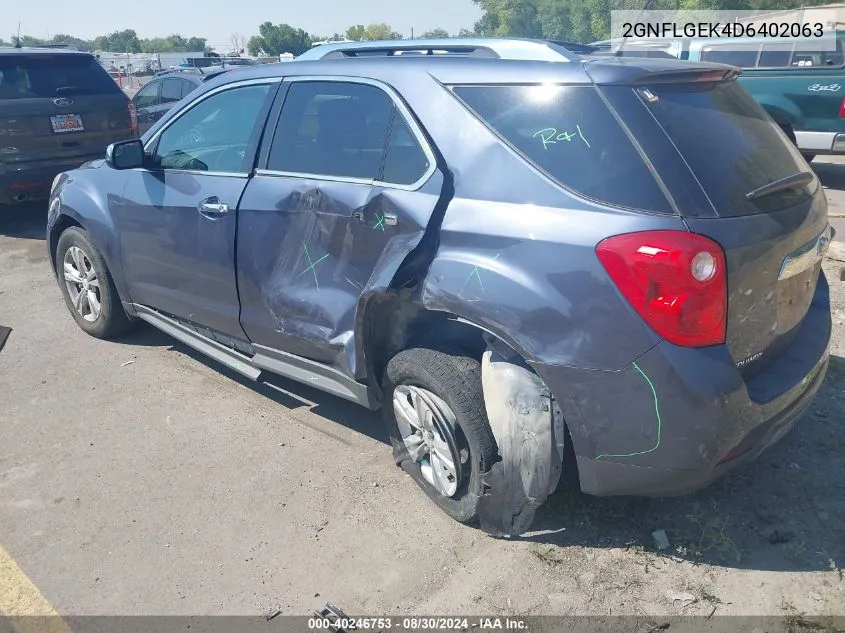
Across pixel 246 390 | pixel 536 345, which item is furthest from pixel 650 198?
pixel 246 390

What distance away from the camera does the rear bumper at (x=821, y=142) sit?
953 cm

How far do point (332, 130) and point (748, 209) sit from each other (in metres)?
1.88

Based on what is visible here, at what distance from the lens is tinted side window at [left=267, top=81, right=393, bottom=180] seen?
323 cm

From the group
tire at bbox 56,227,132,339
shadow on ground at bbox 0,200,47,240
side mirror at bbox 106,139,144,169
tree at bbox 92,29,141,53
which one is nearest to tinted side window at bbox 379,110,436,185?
side mirror at bbox 106,139,144,169

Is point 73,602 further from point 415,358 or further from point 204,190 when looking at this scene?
point 204,190

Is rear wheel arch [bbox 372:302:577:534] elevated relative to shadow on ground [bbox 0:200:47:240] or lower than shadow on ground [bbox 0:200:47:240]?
elevated

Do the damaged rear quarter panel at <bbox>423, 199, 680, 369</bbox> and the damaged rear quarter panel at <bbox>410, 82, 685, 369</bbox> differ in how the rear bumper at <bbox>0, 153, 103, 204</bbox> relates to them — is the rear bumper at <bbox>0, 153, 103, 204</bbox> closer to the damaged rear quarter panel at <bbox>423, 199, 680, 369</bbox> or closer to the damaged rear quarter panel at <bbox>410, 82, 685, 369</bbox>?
the damaged rear quarter panel at <bbox>410, 82, 685, 369</bbox>

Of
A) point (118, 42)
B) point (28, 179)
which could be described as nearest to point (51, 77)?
point (28, 179)

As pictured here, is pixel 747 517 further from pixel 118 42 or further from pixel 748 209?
pixel 118 42

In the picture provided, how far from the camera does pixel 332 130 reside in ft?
11.3

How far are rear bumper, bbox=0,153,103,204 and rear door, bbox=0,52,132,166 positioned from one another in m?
0.06

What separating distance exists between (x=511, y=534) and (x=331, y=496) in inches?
34.3

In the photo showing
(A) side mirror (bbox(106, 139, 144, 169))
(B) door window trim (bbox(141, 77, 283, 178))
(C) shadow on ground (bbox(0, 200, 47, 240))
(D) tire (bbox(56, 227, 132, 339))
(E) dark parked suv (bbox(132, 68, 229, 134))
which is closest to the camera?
(B) door window trim (bbox(141, 77, 283, 178))

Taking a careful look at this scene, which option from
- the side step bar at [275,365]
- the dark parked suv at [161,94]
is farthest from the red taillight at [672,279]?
the dark parked suv at [161,94]
